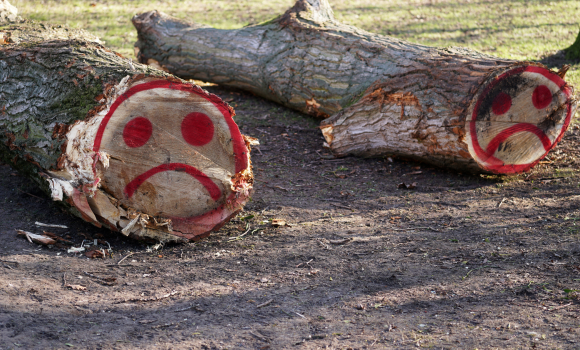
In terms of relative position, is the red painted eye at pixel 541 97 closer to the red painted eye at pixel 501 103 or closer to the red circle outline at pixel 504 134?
the red circle outline at pixel 504 134

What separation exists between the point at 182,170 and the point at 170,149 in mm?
177

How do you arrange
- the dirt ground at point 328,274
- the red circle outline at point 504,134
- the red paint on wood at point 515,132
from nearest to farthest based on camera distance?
the dirt ground at point 328,274 < the red circle outline at point 504,134 < the red paint on wood at point 515,132

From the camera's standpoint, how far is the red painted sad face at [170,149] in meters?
3.35

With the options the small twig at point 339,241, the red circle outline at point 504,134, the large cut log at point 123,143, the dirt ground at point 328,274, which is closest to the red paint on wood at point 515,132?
the red circle outline at point 504,134

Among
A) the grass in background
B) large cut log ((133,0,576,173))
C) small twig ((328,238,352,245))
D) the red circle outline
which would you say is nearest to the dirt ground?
small twig ((328,238,352,245))

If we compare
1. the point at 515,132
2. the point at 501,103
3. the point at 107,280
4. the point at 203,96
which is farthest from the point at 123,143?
the point at 515,132

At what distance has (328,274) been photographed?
3.21 meters

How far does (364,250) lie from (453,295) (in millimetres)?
749

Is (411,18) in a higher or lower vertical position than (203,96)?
higher

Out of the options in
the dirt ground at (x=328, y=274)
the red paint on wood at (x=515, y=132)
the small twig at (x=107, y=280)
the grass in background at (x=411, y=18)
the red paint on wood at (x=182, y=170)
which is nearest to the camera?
the dirt ground at (x=328, y=274)

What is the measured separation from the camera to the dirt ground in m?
2.57

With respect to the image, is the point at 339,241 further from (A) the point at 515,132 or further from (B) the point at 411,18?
(B) the point at 411,18

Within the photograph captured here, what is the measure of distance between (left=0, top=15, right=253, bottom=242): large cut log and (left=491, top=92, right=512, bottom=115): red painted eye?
2.40 m

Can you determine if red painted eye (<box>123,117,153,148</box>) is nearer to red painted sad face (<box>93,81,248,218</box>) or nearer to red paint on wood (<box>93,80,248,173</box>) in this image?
red painted sad face (<box>93,81,248,218</box>)
